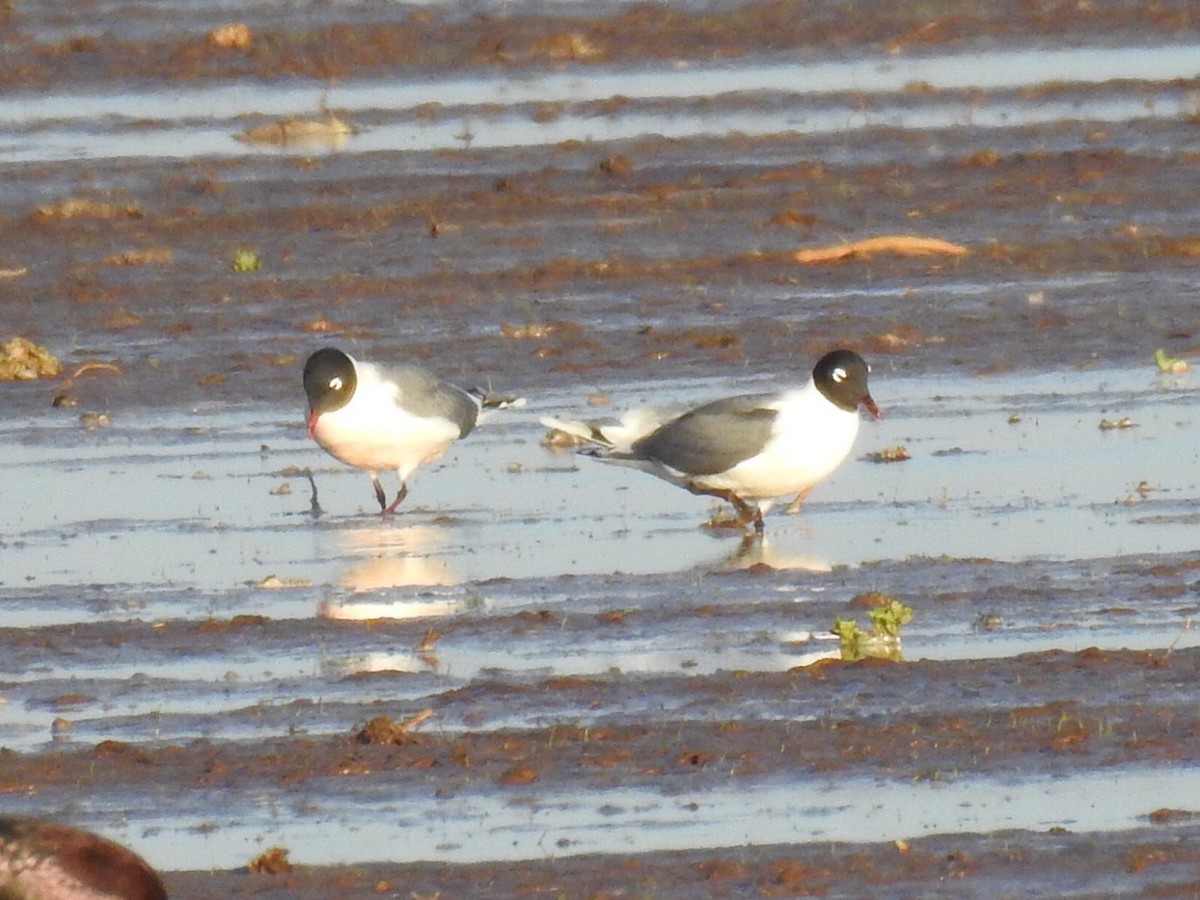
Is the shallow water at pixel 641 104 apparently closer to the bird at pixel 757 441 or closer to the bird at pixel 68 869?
the bird at pixel 757 441

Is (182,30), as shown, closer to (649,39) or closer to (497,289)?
(649,39)

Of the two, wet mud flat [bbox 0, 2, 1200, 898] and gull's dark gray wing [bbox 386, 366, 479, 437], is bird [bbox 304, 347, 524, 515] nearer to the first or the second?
gull's dark gray wing [bbox 386, 366, 479, 437]

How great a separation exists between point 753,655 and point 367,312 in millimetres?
7445

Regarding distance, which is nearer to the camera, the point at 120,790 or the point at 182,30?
the point at 120,790

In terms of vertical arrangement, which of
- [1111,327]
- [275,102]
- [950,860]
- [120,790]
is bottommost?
[950,860]

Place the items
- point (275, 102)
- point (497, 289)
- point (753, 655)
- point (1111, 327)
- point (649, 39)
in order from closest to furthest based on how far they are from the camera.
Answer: point (753, 655)
point (1111, 327)
point (497, 289)
point (275, 102)
point (649, 39)

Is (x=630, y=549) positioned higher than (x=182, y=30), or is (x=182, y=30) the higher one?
(x=182, y=30)

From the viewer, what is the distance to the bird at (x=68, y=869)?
19.8 ft

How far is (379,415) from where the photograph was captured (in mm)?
13336

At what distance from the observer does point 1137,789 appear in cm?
836

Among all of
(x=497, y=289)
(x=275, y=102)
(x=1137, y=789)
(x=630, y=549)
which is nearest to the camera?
(x=1137, y=789)

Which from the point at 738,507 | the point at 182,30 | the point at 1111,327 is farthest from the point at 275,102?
the point at 738,507

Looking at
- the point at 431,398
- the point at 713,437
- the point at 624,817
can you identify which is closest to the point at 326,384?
the point at 431,398

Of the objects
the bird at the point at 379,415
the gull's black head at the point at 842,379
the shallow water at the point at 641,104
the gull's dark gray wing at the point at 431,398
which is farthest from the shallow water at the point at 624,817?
the shallow water at the point at 641,104
